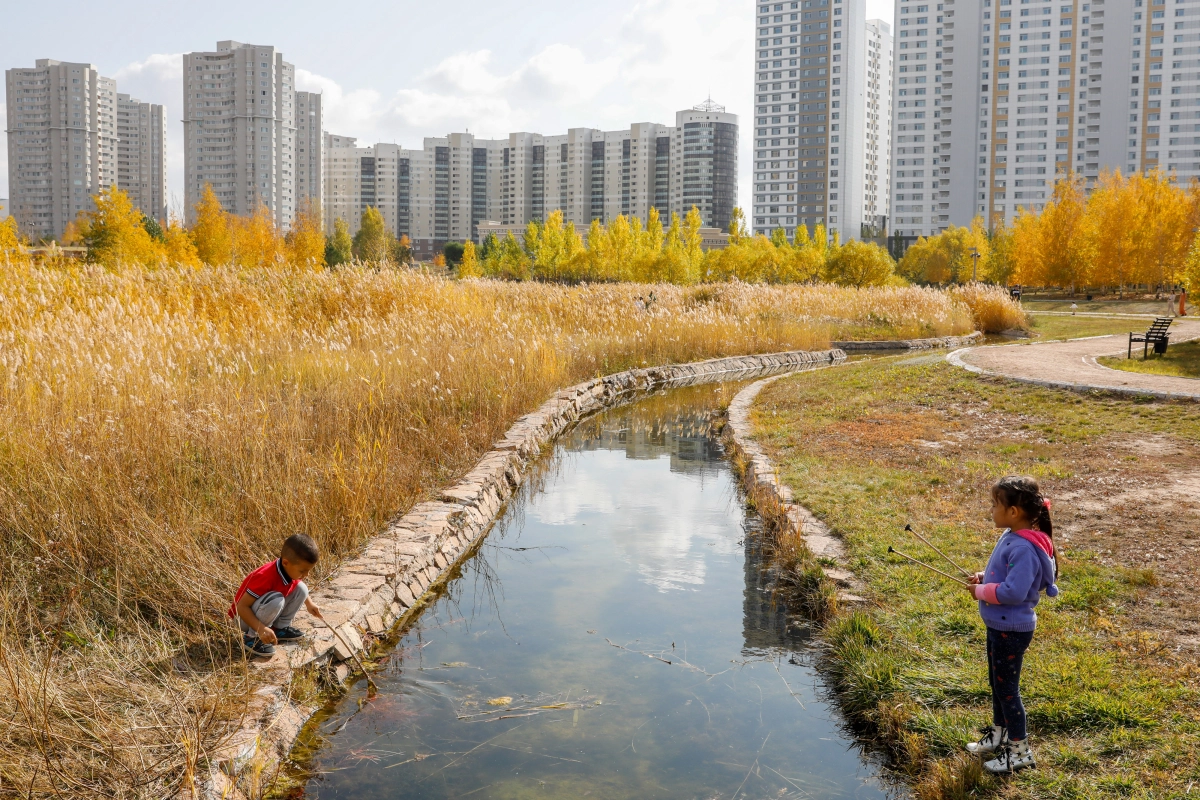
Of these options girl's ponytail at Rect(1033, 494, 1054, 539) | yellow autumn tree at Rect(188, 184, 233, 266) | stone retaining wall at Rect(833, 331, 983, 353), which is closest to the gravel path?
stone retaining wall at Rect(833, 331, 983, 353)

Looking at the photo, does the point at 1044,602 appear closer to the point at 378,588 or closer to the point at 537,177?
the point at 378,588

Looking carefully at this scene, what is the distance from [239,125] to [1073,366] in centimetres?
11874

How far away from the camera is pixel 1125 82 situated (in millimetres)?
100000

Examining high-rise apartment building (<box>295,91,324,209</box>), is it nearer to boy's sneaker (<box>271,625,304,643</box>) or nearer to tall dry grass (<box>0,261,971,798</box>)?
tall dry grass (<box>0,261,971,798</box>)

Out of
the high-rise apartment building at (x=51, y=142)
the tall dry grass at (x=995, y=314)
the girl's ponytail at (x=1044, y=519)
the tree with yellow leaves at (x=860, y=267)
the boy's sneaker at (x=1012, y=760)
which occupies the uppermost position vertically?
the high-rise apartment building at (x=51, y=142)

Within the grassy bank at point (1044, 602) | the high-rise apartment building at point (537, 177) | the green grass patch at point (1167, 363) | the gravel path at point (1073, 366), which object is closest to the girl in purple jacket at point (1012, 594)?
the grassy bank at point (1044, 602)

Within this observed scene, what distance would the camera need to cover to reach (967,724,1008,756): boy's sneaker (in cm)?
368

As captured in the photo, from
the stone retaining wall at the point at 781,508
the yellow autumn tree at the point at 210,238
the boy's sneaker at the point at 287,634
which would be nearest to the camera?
the boy's sneaker at the point at 287,634

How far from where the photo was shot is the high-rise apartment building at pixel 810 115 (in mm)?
126500

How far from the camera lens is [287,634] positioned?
4.55 meters

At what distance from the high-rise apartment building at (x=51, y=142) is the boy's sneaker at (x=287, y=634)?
135199 mm

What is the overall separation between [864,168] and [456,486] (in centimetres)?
13341

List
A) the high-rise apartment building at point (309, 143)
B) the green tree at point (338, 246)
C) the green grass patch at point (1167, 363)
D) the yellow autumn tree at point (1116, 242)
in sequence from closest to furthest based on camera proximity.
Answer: the green grass patch at point (1167, 363), the yellow autumn tree at point (1116, 242), the green tree at point (338, 246), the high-rise apartment building at point (309, 143)

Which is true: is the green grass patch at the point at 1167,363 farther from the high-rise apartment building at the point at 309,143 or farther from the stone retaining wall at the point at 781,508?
the high-rise apartment building at the point at 309,143
